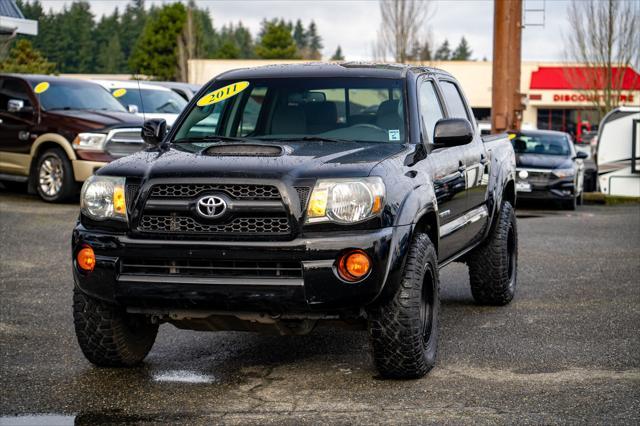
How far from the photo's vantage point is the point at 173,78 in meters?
74.4

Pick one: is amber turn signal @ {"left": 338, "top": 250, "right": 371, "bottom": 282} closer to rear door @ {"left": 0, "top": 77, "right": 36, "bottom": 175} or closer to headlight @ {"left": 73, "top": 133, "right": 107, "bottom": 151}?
headlight @ {"left": 73, "top": 133, "right": 107, "bottom": 151}

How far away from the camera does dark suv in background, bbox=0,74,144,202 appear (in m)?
17.3

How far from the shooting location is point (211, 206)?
6.07m

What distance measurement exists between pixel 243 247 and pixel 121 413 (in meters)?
1.04

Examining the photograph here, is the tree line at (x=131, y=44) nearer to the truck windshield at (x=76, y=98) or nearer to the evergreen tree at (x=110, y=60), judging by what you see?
the evergreen tree at (x=110, y=60)

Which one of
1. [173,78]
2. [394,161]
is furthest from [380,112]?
[173,78]

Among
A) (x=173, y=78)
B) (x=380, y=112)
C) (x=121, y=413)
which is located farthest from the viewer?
(x=173, y=78)

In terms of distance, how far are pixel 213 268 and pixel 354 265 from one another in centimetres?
74

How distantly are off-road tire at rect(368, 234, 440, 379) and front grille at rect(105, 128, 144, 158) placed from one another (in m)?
11.2

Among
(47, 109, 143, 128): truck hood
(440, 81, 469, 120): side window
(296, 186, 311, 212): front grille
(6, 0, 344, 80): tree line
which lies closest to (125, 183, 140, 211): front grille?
(296, 186, 311, 212): front grille

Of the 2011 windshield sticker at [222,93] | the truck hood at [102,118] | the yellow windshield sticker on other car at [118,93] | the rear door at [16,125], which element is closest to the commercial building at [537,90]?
the yellow windshield sticker on other car at [118,93]

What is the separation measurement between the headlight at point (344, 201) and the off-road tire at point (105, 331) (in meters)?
1.37

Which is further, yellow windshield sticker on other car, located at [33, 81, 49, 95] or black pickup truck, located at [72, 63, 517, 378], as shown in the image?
yellow windshield sticker on other car, located at [33, 81, 49, 95]

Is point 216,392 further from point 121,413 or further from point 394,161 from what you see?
point 394,161
